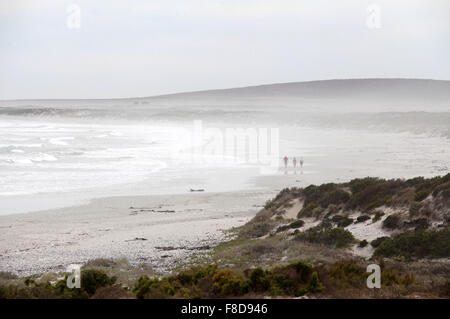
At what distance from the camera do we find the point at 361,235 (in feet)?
45.0

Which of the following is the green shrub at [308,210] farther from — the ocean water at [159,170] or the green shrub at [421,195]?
the ocean water at [159,170]

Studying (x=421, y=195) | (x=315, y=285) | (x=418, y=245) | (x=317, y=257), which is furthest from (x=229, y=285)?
(x=421, y=195)

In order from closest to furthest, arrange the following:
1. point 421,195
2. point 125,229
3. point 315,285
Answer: point 315,285 → point 421,195 → point 125,229

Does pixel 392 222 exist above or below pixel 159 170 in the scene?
above

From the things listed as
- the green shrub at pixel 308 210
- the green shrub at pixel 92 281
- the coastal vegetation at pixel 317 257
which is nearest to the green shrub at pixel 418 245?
the coastal vegetation at pixel 317 257

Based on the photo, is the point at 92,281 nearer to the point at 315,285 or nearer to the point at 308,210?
the point at 315,285

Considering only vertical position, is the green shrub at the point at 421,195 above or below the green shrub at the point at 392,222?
above

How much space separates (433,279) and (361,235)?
418 cm

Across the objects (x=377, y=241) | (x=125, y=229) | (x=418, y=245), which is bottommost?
(x=125, y=229)

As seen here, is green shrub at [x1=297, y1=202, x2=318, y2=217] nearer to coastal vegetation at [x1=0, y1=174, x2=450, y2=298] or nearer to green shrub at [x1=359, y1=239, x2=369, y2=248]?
coastal vegetation at [x1=0, y1=174, x2=450, y2=298]

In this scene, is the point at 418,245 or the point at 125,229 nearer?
the point at 418,245
